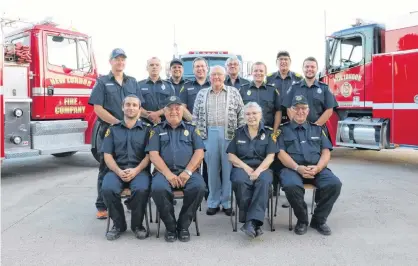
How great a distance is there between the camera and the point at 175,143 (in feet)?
12.7

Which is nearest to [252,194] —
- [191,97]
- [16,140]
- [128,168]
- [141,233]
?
[141,233]

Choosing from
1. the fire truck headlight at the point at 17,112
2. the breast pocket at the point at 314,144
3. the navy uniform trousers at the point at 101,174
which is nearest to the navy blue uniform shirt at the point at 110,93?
the navy uniform trousers at the point at 101,174

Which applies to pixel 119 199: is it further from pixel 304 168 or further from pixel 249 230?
pixel 304 168

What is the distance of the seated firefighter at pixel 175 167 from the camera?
11.8ft

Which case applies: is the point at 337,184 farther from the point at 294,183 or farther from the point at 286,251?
the point at 286,251

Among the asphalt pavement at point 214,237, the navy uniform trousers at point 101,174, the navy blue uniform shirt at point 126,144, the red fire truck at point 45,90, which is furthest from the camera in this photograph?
the red fire truck at point 45,90

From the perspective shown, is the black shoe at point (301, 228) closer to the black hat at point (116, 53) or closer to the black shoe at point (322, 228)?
the black shoe at point (322, 228)

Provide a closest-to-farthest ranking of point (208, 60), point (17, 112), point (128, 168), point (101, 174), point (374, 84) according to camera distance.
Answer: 1. point (128, 168)
2. point (101, 174)
3. point (17, 112)
4. point (374, 84)
5. point (208, 60)

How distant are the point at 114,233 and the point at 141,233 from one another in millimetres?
241

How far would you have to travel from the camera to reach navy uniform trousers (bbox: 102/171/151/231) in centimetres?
360

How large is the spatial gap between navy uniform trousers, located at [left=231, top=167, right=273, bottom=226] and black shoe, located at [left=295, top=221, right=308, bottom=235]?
0.38 m

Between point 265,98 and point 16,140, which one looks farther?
point 16,140

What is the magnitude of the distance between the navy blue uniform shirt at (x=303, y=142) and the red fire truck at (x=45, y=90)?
13.1ft

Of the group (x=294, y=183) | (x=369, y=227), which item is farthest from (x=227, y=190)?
(x=369, y=227)
